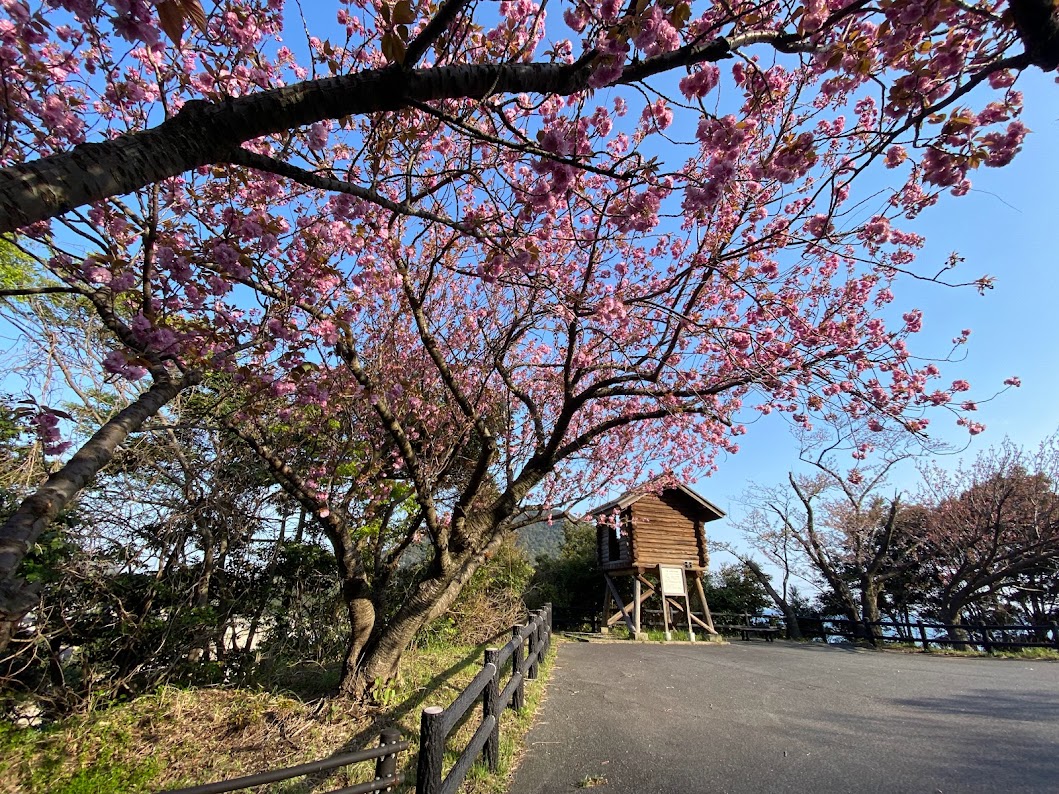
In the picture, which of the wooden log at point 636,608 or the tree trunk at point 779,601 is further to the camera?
the tree trunk at point 779,601

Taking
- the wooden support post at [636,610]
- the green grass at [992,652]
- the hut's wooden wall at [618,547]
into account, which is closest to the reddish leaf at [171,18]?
the hut's wooden wall at [618,547]

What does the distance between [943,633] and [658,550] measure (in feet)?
33.4

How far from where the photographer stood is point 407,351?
335 inches

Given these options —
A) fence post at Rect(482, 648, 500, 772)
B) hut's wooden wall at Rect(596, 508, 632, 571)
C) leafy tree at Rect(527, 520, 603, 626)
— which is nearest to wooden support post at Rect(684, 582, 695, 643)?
hut's wooden wall at Rect(596, 508, 632, 571)

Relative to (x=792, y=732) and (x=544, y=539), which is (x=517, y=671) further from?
(x=544, y=539)

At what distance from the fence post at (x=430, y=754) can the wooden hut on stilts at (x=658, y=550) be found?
12918 mm

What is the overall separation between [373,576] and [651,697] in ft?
17.4

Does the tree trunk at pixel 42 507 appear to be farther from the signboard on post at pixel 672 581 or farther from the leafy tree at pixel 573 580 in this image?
the leafy tree at pixel 573 580

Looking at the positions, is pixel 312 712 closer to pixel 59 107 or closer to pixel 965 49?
pixel 59 107

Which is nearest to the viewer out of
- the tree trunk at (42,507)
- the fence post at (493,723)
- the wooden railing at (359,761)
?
the wooden railing at (359,761)

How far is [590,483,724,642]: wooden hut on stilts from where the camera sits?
16609mm

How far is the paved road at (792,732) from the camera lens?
405 cm

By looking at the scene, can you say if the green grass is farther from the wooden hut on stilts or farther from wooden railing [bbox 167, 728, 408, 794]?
wooden railing [bbox 167, 728, 408, 794]

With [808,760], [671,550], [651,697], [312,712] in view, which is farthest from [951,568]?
[312,712]
